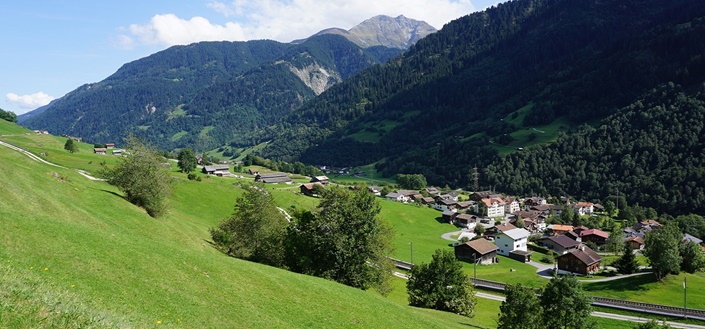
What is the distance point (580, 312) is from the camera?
43.3 meters

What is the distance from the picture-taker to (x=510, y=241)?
113 metres

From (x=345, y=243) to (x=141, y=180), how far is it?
92.4ft

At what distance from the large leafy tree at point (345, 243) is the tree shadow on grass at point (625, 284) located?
5909 centimetres

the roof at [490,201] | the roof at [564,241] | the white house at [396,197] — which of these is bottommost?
the roof at [564,241]

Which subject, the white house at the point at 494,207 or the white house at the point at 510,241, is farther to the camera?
the white house at the point at 494,207

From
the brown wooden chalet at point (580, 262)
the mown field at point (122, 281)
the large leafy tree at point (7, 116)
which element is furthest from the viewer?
the large leafy tree at point (7, 116)

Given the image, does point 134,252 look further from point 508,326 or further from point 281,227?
point 508,326

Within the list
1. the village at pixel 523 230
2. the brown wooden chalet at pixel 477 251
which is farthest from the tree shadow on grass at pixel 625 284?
the brown wooden chalet at pixel 477 251

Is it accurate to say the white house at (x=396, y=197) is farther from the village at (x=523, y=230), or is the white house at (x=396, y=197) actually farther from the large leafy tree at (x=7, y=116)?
the large leafy tree at (x=7, y=116)

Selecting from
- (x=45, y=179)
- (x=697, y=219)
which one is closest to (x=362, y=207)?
(x=45, y=179)

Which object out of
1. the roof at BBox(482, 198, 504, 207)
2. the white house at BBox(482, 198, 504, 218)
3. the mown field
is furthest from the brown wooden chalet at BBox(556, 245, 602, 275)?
the roof at BBox(482, 198, 504, 207)

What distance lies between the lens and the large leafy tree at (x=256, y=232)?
4734cm

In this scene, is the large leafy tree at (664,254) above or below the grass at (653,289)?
above

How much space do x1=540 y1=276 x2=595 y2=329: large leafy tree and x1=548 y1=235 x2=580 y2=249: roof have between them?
81.9 metres
